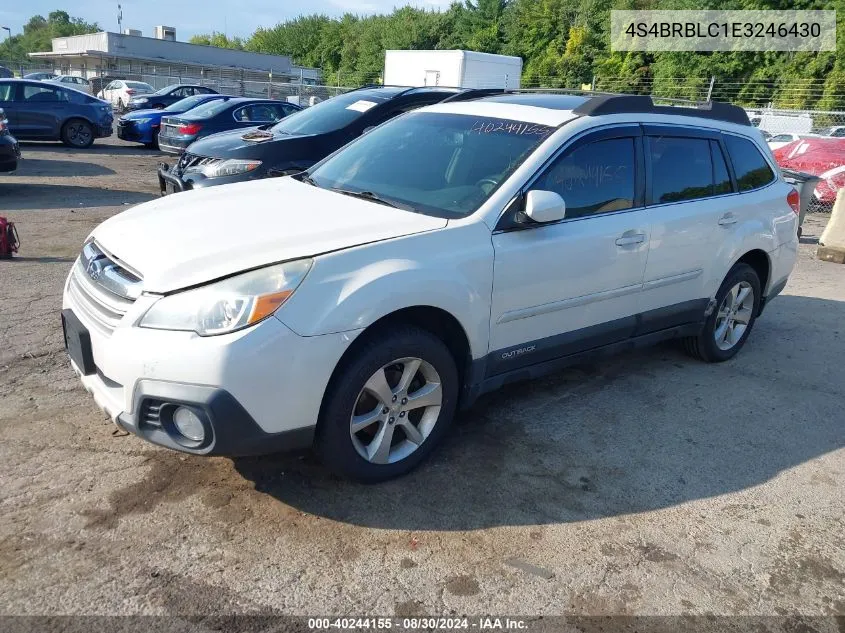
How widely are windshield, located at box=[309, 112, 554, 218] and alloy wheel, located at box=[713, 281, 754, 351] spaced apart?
7.40 feet

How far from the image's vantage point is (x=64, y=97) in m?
16.1

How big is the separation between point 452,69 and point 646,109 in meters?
24.7

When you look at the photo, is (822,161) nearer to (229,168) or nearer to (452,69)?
(229,168)

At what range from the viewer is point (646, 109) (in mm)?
4535

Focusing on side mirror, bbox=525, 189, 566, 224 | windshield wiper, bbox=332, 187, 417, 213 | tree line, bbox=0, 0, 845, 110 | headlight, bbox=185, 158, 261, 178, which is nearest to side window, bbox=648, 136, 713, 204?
side mirror, bbox=525, 189, 566, 224

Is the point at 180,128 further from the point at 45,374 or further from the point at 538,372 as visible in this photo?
the point at 538,372

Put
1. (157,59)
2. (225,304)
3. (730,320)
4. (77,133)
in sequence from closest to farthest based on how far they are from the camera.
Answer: (225,304) < (730,320) < (77,133) < (157,59)

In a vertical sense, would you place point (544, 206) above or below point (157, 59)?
below

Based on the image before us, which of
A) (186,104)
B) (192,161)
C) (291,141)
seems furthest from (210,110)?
(291,141)

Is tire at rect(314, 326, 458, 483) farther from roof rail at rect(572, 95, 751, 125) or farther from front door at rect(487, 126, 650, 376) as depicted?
roof rail at rect(572, 95, 751, 125)

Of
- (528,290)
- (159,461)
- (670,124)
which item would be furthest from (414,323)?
(670,124)

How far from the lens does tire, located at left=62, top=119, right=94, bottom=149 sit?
1639 cm

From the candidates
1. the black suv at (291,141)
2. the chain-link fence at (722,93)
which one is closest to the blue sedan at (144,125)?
the black suv at (291,141)

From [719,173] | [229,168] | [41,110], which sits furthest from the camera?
[41,110]
